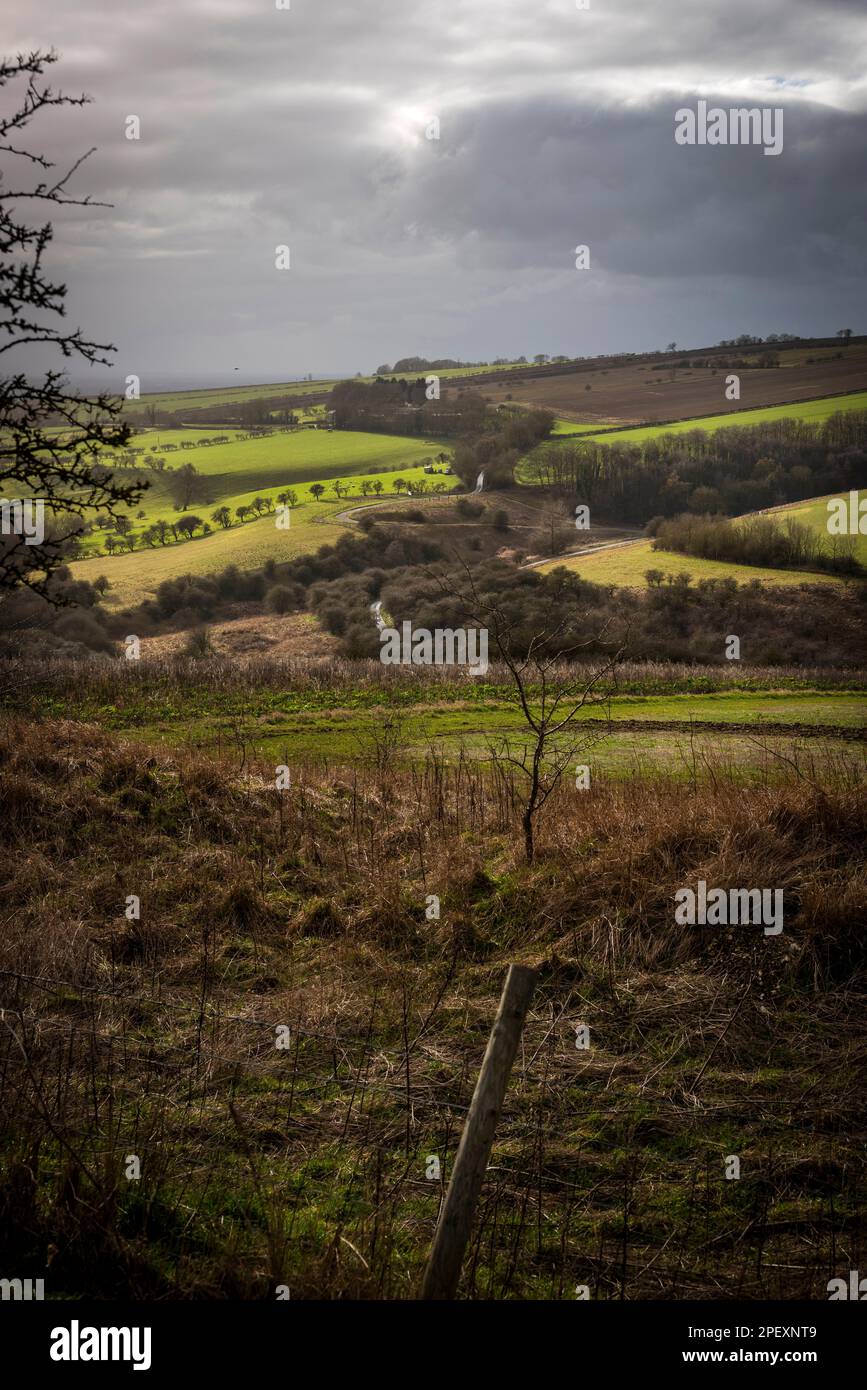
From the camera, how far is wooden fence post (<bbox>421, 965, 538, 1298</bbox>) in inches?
148

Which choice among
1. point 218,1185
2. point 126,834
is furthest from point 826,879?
point 126,834

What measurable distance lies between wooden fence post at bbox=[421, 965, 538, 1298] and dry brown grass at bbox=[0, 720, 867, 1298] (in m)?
0.47

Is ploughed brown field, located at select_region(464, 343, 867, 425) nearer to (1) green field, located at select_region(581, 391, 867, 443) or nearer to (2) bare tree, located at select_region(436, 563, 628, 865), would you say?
(1) green field, located at select_region(581, 391, 867, 443)

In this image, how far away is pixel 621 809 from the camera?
11.0 m

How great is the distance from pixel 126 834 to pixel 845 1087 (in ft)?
26.0

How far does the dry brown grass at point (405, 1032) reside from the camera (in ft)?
16.4

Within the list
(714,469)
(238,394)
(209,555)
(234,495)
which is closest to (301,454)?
(234,495)

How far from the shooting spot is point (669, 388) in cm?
9075

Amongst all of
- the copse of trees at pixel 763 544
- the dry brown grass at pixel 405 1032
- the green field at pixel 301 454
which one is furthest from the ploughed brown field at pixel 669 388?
the dry brown grass at pixel 405 1032

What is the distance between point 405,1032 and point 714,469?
7080cm

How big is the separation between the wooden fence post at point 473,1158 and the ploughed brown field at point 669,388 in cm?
8142

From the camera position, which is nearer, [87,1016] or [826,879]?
[87,1016]

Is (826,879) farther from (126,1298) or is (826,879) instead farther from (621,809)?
(126,1298)
